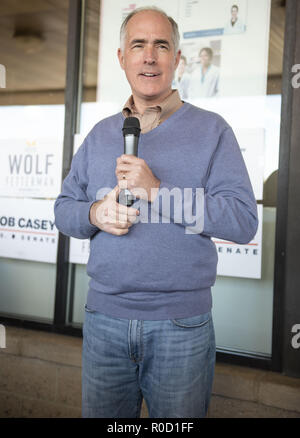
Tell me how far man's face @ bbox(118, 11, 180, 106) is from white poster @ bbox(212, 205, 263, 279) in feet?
4.07

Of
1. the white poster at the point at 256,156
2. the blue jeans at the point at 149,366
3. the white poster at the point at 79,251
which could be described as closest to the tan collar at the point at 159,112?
the blue jeans at the point at 149,366

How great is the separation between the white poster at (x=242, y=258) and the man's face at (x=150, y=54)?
1240 mm

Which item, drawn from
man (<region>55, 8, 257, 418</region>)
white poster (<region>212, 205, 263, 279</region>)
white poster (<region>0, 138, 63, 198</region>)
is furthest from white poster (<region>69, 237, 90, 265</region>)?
man (<region>55, 8, 257, 418</region>)

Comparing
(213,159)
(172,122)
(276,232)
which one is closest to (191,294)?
(213,159)

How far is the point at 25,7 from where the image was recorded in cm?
312

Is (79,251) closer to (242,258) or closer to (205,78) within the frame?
(242,258)

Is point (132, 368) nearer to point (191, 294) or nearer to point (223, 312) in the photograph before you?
point (191, 294)

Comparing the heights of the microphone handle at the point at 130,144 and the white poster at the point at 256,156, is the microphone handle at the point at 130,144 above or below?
below

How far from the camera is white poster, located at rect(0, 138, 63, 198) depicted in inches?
117

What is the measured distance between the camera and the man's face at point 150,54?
145 cm

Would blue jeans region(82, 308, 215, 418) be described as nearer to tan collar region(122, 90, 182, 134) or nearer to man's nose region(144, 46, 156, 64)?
tan collar region(122, 90, 182, 134)

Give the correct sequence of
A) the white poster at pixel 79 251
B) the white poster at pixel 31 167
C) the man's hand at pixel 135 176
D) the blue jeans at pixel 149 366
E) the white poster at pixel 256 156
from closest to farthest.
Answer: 1. the man's hand at pixel 135 176
2. the blue jeans at pixel 149 366
3. the white poster at pixel 256 156
4. the white poster at pixel 79 251
5. the white poster at pixel 31 167

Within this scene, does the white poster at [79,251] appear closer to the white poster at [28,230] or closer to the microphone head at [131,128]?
the white poster at [28,230]

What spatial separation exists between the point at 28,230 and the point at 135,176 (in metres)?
2.01
